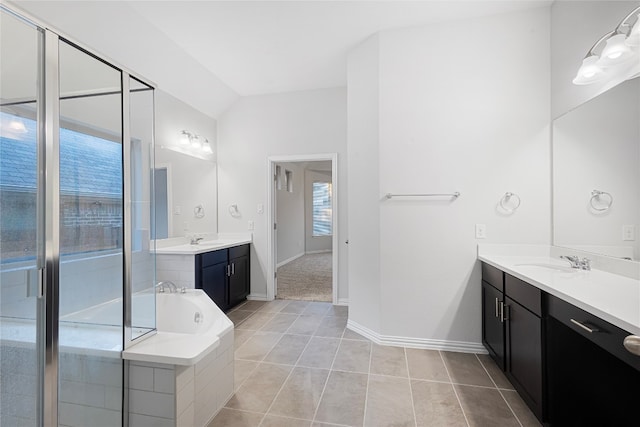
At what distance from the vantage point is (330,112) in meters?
3.74

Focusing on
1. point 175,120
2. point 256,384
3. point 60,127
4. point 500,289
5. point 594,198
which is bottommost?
point 256,384

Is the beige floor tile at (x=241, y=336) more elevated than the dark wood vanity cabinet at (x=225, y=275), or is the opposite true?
the dark wood vanity cabinet at (x=225, y=275)

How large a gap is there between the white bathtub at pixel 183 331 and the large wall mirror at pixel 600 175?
246cm

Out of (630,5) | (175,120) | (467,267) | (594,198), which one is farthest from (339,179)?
(630,5)

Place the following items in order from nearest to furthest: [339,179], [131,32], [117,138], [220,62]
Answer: [117,138] < [131,32] < [220,62] < [339,179]

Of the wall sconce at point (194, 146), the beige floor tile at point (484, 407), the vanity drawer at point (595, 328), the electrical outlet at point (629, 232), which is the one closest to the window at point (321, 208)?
the wall sconce at point (194, 146)

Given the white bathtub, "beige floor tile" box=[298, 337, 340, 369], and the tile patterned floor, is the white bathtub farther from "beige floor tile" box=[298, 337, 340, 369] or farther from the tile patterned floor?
"beige floor tile" box=[298, 337, 340, 369]

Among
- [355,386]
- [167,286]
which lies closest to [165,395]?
[355,386]

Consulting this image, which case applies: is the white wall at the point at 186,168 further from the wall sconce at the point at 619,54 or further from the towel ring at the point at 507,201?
the wall sconce at the point at 619,54

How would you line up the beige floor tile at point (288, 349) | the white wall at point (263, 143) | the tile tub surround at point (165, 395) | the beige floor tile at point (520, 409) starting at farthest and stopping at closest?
the white wall at point (263, 143) → the beige floor tile at point (288, 349) → the beige floor tile at point (520, 409) → the tile tub surround at point (165, 395)

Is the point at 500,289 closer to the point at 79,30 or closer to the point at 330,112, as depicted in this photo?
the point at 330,112

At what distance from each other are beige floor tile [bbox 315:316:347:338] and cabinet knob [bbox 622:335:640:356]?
215 centimetres

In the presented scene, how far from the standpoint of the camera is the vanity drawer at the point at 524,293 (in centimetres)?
155

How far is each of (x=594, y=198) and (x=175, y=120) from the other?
403 cm
